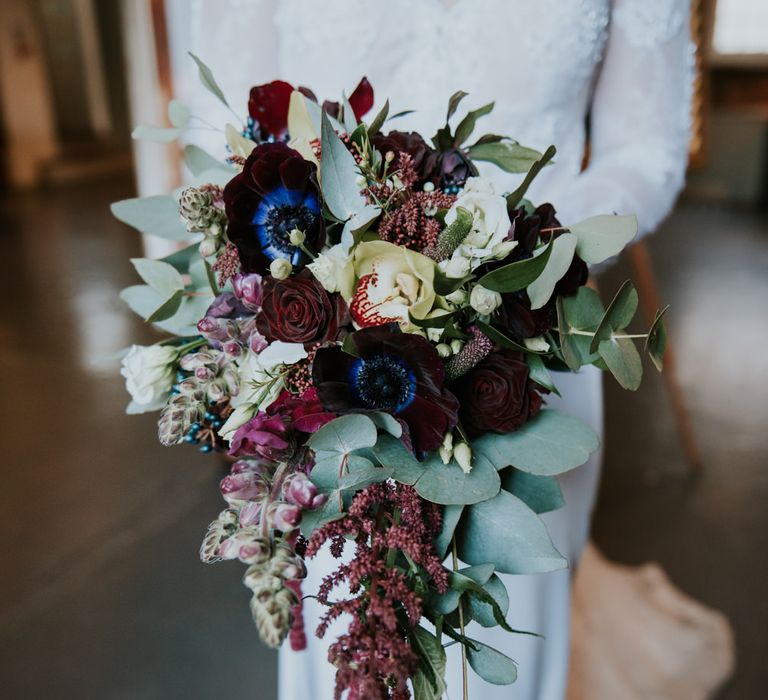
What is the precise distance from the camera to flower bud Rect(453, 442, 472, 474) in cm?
66

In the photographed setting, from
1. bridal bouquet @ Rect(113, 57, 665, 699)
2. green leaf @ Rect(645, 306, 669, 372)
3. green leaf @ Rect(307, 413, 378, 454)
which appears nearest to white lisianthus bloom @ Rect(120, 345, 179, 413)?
bridal bouquet @ Rect(113, 57, 665, 699)

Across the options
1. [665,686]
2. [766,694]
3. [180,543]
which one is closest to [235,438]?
[665,686]

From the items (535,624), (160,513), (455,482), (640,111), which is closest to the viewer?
(455,482)

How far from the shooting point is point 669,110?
3.97ft

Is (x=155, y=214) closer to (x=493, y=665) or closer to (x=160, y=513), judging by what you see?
(x=493, y=665)

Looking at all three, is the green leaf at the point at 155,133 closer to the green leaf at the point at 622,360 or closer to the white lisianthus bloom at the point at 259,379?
the white lisianthus bloom at the point at 259,379

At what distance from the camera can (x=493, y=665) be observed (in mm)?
629

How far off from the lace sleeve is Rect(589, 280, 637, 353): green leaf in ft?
1.54

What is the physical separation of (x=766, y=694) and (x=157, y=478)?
2.13m

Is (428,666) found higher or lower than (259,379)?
lower

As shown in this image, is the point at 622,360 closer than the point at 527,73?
Yes

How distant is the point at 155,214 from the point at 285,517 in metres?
0.42

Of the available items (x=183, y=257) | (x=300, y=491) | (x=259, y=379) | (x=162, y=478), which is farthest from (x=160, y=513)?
(x=300, y=491)

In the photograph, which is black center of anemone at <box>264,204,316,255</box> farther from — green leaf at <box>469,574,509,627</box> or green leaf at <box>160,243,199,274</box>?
green leaf at <box>469,574,509,627</box>
